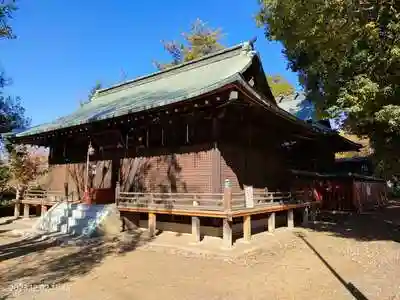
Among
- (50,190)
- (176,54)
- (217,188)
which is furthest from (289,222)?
(176,54)

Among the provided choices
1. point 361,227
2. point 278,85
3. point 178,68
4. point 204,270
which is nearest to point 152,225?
point 204,270

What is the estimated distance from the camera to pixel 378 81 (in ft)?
33.7

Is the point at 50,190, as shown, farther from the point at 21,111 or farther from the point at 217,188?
the point at 217,188

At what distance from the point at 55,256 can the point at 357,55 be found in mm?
10531

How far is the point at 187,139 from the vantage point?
1470 centimetres

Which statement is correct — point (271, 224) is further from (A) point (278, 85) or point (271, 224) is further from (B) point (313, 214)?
(A) point (278, 85)

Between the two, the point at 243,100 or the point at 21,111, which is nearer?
the point at 243,100

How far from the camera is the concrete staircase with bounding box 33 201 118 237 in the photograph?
14.1 m

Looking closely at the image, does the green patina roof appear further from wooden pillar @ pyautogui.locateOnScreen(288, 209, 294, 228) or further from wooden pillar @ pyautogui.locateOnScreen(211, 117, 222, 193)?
wooden pillar @ pyautogui.locateOnScreen(288, 209, 294, 228)

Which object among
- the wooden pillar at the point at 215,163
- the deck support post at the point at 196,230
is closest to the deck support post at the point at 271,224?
the wooden pillar at the point at 215,163

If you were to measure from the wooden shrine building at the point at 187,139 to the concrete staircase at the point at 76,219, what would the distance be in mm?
962

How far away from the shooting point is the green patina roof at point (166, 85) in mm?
15195

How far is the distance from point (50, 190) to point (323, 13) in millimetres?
16785

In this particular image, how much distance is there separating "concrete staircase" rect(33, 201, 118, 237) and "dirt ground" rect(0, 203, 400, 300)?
3.76 feet
